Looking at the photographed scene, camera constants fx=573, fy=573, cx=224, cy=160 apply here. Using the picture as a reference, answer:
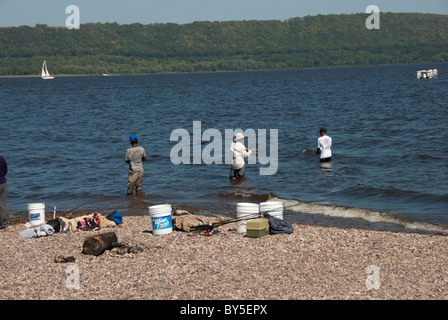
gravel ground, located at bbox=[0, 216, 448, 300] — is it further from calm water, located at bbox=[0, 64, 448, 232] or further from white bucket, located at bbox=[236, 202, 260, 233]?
calm water, located at bbox=[0, 64, 448, 232]

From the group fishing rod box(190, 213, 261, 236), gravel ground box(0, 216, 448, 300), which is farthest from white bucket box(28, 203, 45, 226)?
fishing rod box(190, 213, 261, 236)

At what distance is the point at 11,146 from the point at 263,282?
87.4 ft

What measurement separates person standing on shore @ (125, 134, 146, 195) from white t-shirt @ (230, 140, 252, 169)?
116 inches

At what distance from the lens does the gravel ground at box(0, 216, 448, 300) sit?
887 cm

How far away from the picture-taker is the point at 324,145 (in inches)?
859

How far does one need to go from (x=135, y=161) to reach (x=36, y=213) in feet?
12.4

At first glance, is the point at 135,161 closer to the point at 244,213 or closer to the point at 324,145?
the point at 244,213

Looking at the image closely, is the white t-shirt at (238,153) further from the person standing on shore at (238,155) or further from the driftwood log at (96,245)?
the driftwood log at (96,245)

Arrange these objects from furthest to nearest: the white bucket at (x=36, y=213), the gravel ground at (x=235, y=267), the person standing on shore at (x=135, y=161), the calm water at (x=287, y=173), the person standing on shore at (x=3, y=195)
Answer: the person standing on shore at (x=135, y=161)
the calm water at (x=287, y=173)
the white bucket at (x=36, y=213)
the person standing on shore at (x=3, y=195)
the gravel ground at (x=235, y=267)

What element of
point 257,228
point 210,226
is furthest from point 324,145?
point 257,228

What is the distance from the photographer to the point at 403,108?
152ft

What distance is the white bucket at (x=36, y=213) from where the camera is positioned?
568 inches

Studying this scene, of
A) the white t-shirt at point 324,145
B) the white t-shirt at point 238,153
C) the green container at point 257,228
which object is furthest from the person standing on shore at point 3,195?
the white t-shirt at point 324,145

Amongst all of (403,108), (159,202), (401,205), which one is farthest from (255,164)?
(403,108)
